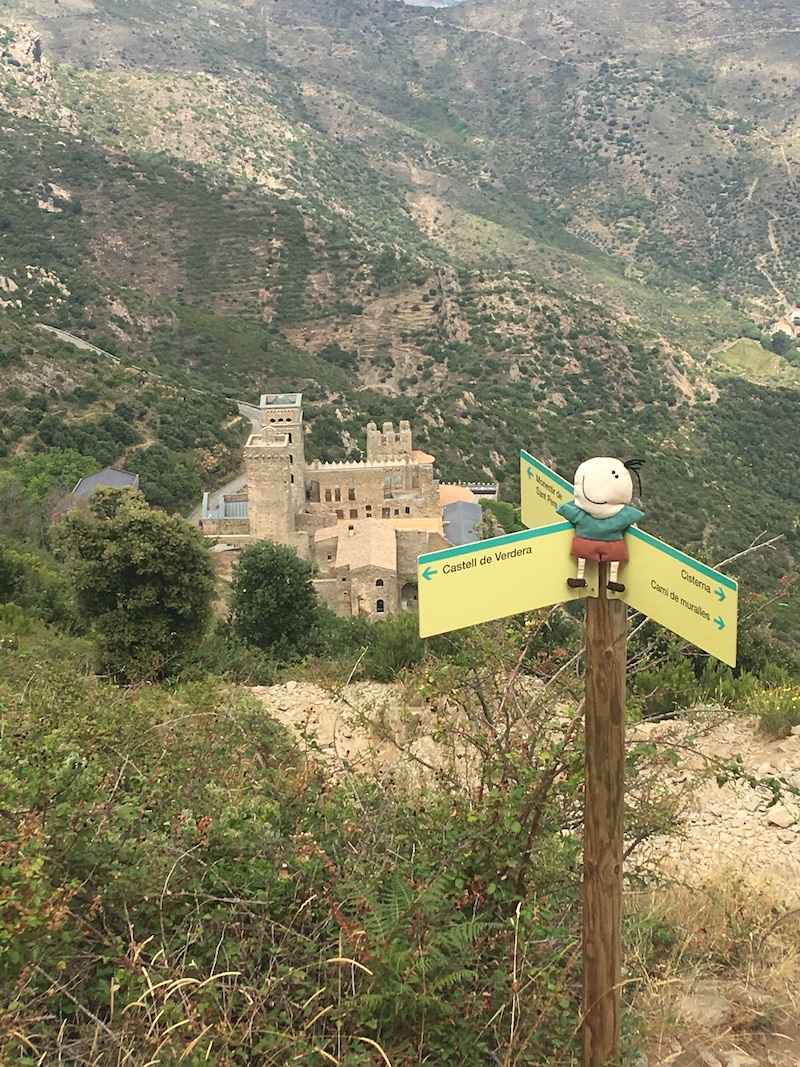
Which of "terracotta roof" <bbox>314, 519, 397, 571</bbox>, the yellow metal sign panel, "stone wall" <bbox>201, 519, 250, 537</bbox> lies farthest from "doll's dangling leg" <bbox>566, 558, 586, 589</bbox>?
"stone wall" <bbox>201, 519, 250, 537</bbox>

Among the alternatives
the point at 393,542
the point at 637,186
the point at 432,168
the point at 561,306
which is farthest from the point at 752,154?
the point at 393,542

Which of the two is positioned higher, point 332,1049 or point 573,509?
point 573,509

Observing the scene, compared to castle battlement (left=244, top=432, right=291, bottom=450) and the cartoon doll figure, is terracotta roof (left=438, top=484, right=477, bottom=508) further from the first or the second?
the cartoon doll figure

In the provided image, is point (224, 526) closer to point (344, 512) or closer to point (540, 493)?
point (344, 512)

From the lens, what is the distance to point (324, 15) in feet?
562

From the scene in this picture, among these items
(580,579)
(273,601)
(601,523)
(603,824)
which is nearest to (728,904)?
(603,824)

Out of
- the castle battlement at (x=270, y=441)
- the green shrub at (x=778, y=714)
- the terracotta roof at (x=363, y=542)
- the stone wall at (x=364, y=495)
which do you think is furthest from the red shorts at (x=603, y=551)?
the stone wall at (x=364, y=495)

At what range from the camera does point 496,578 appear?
2.88 metres

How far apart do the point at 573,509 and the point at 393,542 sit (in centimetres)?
2043

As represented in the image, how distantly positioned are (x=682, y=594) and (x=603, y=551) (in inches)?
11.5

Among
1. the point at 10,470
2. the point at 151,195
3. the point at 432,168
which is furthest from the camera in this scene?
the point at 432,168

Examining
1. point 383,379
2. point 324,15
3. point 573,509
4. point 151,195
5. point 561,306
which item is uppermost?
point 324,15

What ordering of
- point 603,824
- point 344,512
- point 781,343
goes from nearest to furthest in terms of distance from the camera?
point 603,824 < point 344,512 < point 781,343

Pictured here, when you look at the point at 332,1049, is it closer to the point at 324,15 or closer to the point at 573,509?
the point at 573,509
